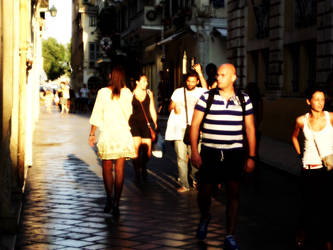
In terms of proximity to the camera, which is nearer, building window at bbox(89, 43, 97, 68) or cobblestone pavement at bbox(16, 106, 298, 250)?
cobblestone pavement at bbox(16, 106, 298, 250)

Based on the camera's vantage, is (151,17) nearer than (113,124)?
No

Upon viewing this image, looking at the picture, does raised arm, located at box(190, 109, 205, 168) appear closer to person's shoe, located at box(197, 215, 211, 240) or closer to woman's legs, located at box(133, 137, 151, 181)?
person's shoe, located at box(197, 215, 211, 240)

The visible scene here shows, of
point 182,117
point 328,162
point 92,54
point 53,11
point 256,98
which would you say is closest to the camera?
point 328,162

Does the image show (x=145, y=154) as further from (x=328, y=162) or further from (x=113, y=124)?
(x=328, y=162)

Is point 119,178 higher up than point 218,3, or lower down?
lower down

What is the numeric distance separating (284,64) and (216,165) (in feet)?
47.6

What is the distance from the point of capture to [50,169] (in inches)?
499

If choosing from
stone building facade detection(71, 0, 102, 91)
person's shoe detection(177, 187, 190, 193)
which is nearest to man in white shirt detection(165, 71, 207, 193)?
person's shoe detection(177, 187, 190, 193)

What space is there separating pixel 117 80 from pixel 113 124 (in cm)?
51

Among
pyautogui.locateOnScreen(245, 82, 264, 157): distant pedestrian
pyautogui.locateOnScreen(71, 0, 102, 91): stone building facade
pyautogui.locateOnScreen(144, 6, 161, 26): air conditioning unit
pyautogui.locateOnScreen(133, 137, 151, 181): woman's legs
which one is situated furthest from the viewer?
pyautogui.locateOnScreen(71, 0, 102, 91): stone building facade

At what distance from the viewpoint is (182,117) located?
33.4ft

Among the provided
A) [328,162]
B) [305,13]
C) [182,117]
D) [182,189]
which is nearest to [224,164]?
[328,162]

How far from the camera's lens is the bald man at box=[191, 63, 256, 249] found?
21.5 feet

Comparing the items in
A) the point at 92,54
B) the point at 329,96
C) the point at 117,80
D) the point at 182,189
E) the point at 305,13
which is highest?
the point at 92,54
